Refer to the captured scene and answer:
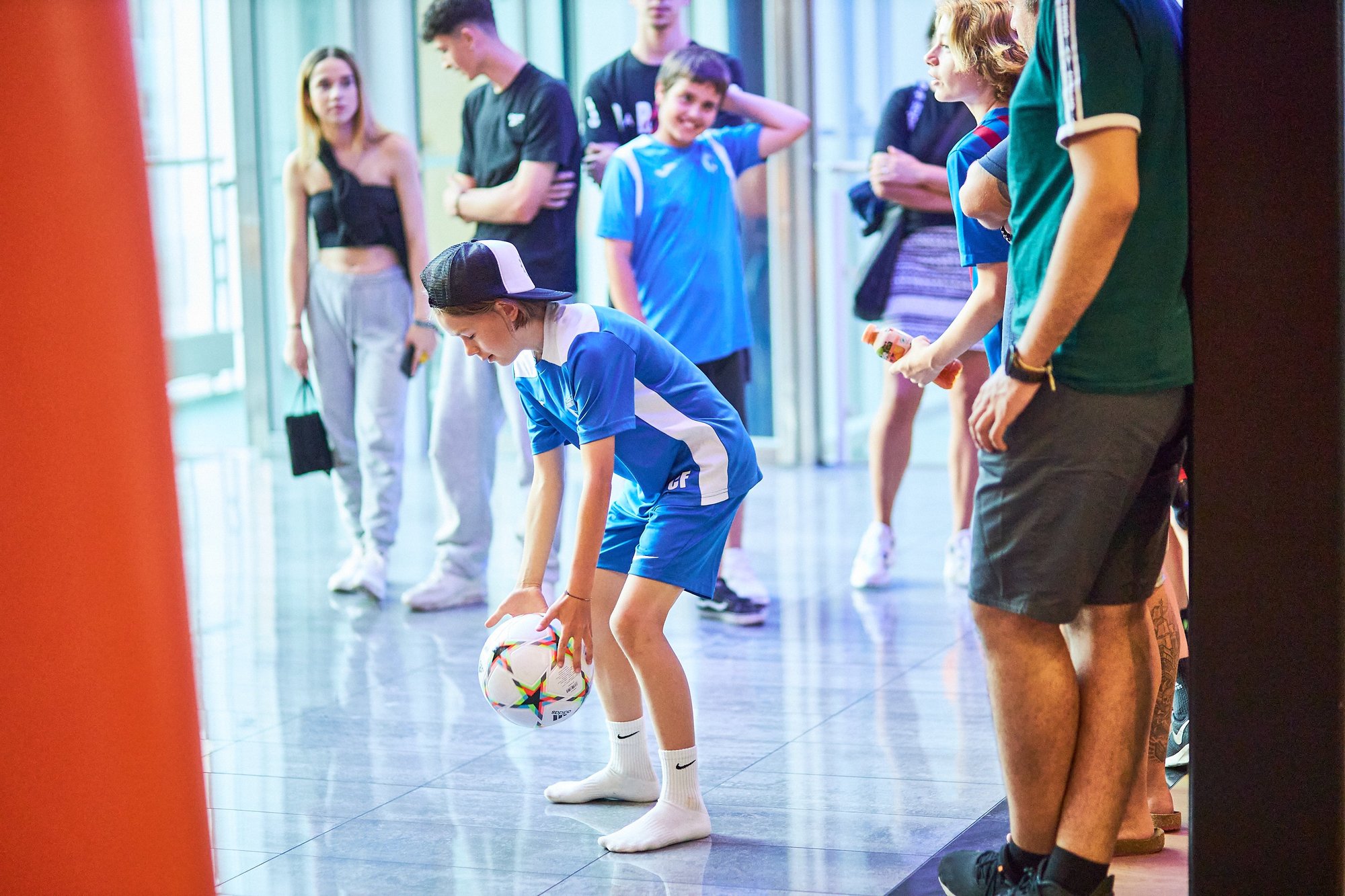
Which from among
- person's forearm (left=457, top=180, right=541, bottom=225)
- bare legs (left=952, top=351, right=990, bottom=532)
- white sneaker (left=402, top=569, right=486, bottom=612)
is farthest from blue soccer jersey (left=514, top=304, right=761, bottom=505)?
white sneaker (left=402, top=569, right=486, bottom=612)

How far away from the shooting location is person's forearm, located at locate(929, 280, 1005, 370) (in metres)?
2.79

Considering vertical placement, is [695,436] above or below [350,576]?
above

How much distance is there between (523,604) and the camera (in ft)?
10.0

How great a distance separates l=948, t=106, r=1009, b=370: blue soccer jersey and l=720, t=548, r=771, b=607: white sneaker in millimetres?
2204

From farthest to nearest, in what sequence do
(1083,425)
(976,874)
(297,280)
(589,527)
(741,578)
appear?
(297,280)
(741,578)
(589,527)
(976,874)
(1083,425)

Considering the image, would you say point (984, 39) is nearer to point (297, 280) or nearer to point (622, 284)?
point (622, 284)

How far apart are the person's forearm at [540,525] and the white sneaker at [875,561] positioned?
234 centimetres

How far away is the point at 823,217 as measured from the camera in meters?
8.36

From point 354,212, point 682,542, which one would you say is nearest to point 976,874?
point 682,542

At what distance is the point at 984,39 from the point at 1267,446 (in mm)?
974

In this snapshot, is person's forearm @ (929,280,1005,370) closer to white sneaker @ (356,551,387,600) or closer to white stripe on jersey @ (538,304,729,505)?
white stripe on jersey @ (538,304,729,505)

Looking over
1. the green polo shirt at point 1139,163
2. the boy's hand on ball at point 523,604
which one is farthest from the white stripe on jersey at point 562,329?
the green polo shirt at point 1139,163

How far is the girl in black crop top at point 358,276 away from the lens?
17.7 ft

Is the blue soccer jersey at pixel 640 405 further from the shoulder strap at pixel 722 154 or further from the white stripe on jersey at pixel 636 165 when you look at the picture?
the shoulder strap at pixel 722 154
